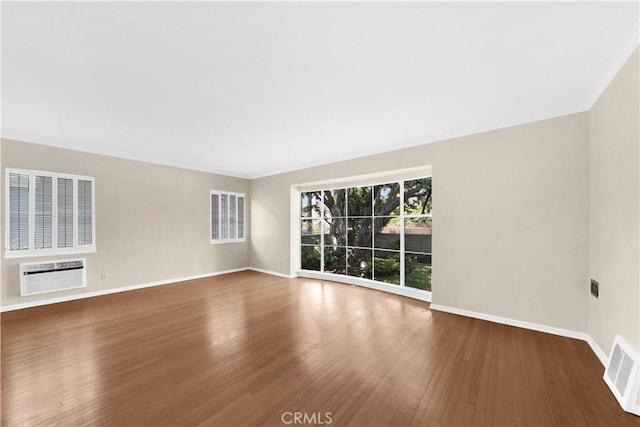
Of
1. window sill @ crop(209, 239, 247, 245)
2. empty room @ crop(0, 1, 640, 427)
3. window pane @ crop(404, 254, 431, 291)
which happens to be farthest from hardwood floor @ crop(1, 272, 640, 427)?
window sill @ crop(209, 239, 247, 245)

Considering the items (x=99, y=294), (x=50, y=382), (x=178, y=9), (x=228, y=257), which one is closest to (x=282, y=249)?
(x=228, y=257)

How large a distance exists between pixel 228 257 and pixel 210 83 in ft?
16.4

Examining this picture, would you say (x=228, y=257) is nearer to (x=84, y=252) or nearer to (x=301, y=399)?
(x=84, y=252)

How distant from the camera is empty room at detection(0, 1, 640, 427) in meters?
1.66

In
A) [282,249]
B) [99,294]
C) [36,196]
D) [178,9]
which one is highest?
[178,9]

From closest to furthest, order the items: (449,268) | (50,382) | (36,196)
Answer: (50,382) → (449,268) → (36,196)

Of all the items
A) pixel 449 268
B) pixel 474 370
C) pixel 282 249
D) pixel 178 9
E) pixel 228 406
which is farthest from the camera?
pixel 282 249

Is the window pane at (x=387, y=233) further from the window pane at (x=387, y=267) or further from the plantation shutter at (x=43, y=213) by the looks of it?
the plantation shutter at (x=43, y=213)

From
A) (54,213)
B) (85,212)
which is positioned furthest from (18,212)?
(85,212)

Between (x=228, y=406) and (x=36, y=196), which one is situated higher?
(x=36, y=196)

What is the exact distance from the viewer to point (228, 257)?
6426 mm

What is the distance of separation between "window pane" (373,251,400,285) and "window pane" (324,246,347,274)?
778mm

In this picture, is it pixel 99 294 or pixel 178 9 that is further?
pixel 99 294

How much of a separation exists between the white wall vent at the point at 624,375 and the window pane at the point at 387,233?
2.79 meters
